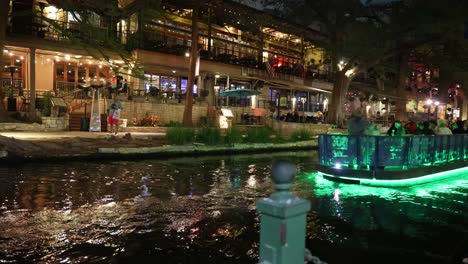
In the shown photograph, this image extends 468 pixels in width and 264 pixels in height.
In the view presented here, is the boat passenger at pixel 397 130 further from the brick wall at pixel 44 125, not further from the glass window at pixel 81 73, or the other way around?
the glass window at pixel 81 73

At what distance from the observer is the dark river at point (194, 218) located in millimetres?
5738

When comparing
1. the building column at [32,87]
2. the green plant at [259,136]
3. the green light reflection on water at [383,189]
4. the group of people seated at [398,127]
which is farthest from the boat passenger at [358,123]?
the building column at [32,87]

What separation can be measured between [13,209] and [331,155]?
8.62 m

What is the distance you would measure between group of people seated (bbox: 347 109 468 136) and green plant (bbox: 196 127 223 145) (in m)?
7.43

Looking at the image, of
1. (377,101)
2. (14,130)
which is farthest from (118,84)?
(377,101)

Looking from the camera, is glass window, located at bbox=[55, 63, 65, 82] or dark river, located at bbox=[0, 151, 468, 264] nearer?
dark river, located at bbox=[0, 151, 468, 264]

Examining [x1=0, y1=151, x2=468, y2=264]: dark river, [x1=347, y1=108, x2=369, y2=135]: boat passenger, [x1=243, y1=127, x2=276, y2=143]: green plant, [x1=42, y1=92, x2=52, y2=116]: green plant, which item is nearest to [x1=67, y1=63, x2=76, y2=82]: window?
[x1=42, y1=92, x2=52, y2=116]: green plant

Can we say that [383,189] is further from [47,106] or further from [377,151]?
[47,106]

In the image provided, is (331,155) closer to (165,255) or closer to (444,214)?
(444,214)

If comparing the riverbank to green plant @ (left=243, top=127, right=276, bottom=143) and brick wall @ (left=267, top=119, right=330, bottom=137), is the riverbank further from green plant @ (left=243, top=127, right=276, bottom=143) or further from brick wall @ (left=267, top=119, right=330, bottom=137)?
brick wall @ (left=267, top=119, right=330, bottom=137)

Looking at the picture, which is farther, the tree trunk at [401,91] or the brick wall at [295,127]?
the tree trunk at [401,91]

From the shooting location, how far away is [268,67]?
1288 inches

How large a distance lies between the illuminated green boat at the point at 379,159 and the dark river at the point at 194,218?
436mm

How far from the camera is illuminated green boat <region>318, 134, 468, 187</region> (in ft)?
37.2
